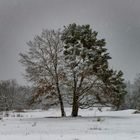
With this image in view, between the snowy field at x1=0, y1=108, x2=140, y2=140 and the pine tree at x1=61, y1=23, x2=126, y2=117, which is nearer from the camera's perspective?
the snowy field at x1=0, y1=108, x2=140, y2=140

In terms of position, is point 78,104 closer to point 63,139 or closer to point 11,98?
point 63,139

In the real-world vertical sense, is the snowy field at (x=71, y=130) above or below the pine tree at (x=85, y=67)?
below

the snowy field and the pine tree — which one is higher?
the pine tree

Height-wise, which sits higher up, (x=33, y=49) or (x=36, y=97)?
(x=33, y=49)

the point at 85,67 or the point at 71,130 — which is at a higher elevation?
the point at 85,67

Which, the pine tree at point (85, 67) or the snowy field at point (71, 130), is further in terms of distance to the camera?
the pine tree at point (85, 67)

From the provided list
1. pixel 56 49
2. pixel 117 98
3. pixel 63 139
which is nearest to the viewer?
pixel 63 139

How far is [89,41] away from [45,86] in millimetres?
7338

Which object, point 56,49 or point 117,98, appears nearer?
point 117,98

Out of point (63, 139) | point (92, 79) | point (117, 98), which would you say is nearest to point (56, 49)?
point (92, 79)

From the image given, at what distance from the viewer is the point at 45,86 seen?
4006 cm

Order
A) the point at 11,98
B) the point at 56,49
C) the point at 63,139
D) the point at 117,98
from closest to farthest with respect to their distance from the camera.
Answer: the point at 63,139, the point at 117,98, the point at 56,49, the point at 11,98

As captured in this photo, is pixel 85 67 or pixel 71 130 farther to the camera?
pixel 85 67

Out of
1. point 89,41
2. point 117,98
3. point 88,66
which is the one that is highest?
point 89,41
